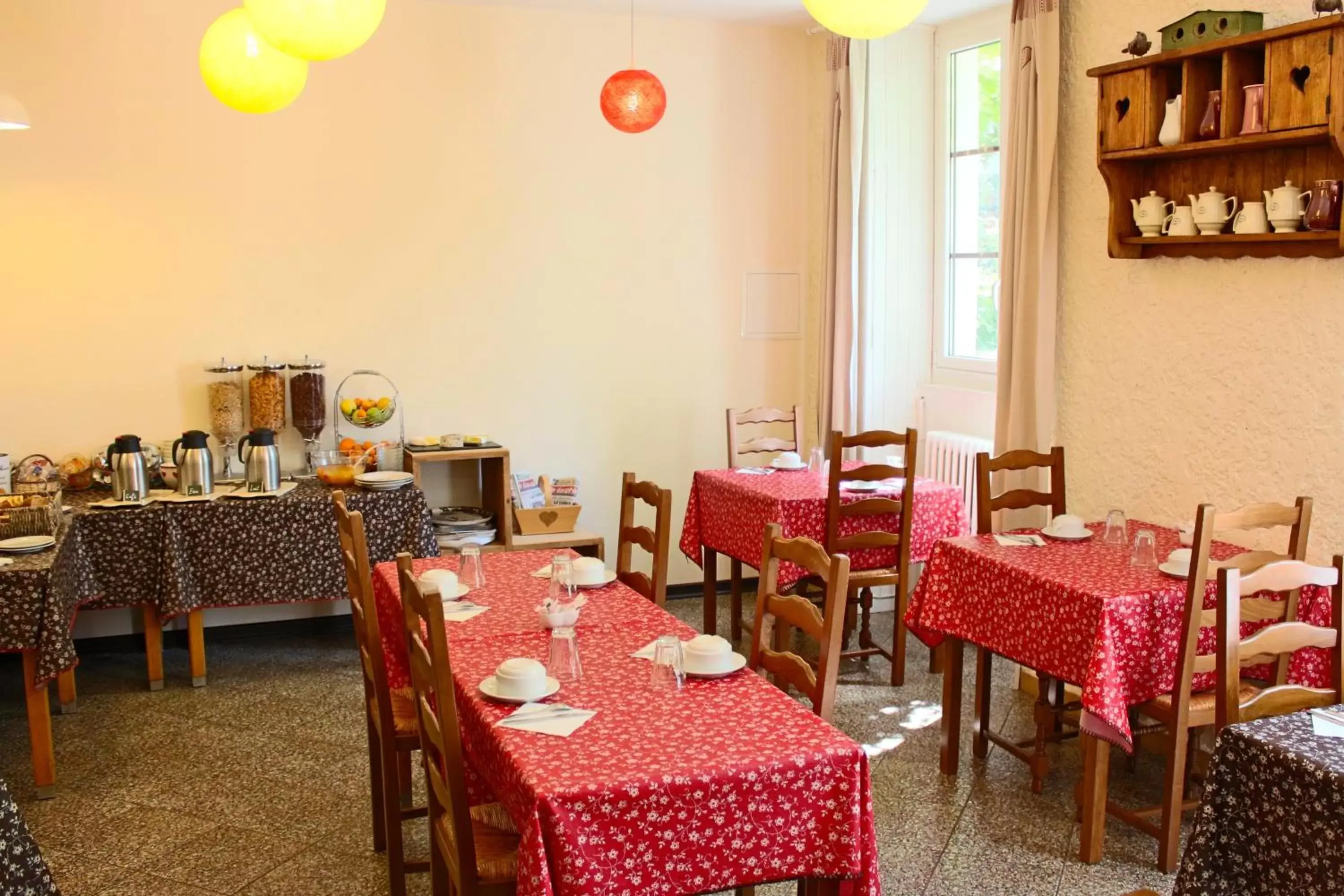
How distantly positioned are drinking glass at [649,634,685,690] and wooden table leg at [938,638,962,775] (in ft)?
5.19

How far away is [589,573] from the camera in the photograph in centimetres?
321

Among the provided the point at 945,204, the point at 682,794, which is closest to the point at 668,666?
the point at 682,794

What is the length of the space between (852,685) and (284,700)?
212 centimetres

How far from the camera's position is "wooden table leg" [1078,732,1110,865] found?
321cm

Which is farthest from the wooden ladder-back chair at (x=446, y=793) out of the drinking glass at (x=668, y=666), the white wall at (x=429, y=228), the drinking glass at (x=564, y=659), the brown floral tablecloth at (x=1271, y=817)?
the white wall at (x=429, y=228)

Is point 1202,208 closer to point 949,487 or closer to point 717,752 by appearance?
point 949,487

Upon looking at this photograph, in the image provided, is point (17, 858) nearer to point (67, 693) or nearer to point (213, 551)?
point (67, 693)

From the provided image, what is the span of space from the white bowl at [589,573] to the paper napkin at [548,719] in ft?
2.80

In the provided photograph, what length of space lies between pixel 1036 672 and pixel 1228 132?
5.65ft

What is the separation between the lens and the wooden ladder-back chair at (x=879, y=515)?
14.8ft

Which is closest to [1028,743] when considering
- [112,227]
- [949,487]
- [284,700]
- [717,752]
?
[949,487]

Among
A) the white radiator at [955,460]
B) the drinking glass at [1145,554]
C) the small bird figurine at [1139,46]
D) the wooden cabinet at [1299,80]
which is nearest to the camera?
the wooden cabinet at [1299,80]

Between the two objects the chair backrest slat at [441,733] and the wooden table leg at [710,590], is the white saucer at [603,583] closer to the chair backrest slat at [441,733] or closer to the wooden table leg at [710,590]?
the chair backrest slat at [441,733]

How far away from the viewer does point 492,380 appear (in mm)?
5555
